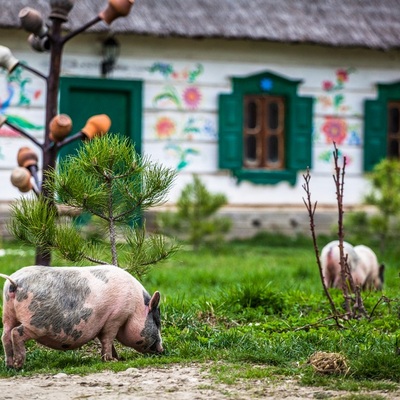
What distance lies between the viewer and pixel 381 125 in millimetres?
15055

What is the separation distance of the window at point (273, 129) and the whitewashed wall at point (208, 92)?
0.50 ft

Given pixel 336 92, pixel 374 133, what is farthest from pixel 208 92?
pixel 374 133

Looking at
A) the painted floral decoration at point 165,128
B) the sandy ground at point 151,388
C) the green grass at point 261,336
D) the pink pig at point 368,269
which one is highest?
the painted floral decoration at point 165,128

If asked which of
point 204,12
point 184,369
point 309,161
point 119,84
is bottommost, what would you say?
point 184,369

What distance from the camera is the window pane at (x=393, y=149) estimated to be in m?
15.3

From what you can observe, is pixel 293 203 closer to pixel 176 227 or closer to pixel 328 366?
pixel 176 227

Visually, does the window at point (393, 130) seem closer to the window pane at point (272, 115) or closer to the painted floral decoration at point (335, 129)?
the painted floral decoration at point (335, 129)

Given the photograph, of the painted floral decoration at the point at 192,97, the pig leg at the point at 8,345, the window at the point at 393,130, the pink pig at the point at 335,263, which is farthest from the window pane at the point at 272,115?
the pig leg at the point at 8,345

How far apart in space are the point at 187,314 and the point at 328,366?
1.78 meters

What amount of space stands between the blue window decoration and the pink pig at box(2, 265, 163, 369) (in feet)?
31.4

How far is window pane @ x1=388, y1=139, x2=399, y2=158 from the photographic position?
Result: 50.3 ft

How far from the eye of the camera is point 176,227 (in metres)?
12.8

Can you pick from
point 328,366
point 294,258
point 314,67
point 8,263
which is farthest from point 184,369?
point 314,67

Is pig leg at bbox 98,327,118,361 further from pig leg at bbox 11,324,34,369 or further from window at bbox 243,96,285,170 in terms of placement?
window at bbox 243,96,285,170
